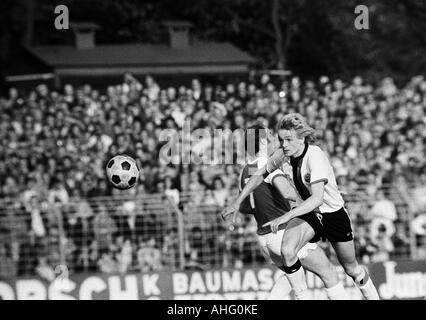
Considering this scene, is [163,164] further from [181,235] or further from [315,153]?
[315,153]

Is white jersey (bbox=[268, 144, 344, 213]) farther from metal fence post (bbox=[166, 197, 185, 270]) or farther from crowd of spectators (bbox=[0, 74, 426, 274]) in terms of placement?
crowd of spectators (bbox=[0, 74, 426, 274])

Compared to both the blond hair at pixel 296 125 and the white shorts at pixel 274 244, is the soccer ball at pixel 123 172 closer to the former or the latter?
the white shorts at pixel 274 244

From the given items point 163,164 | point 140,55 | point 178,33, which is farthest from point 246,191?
point 178,33

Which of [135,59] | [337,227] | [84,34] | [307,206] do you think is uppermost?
[84,34]

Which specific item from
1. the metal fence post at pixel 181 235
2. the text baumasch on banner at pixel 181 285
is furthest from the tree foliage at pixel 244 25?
the text baumasch on banner at pixel 181 285

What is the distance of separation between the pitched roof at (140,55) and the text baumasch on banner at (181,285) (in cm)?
1621

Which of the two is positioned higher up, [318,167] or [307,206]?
[318,167]

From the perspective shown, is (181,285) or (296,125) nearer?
(296,125)

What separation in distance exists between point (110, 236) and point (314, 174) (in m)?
6.31

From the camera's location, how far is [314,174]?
10992 mm

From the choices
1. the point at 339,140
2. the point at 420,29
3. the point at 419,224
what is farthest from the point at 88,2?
the point at 419,224

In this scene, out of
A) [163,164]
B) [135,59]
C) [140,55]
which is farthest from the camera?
[140,55]

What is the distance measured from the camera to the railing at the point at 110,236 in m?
16.6
